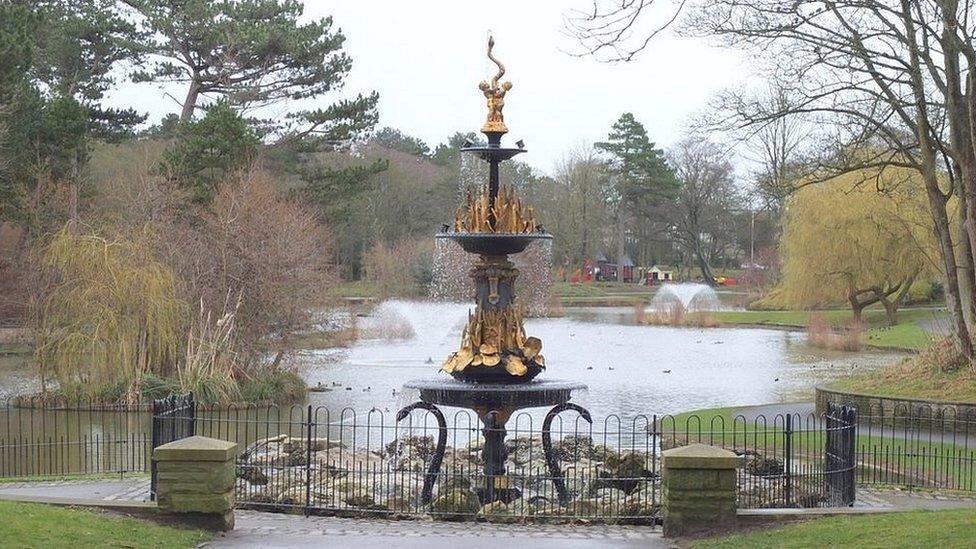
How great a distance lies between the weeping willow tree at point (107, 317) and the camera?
28.6 m

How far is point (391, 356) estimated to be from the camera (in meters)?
40.5

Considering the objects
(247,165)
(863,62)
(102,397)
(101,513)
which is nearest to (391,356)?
(247,165)

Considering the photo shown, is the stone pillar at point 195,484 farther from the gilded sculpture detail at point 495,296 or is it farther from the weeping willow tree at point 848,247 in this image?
the weeping willow tree at point 848,247

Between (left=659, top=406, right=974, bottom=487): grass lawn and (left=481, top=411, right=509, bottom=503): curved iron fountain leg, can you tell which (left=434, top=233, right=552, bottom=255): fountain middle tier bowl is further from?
(left=659, top=406, right=974, bottom=487): grass lawn

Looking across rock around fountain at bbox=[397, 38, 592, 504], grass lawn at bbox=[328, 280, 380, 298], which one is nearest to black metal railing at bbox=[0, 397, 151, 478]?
rock around fountain at bbox=[397, 38, 592, 504]

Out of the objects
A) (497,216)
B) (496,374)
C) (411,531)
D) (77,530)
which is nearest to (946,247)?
(497,216)

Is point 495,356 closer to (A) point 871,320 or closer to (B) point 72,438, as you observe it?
(B) point 72,438

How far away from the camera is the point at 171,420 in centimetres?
1409

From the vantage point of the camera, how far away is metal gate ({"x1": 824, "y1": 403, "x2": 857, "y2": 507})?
13.9 m

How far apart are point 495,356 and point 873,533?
17.5ft

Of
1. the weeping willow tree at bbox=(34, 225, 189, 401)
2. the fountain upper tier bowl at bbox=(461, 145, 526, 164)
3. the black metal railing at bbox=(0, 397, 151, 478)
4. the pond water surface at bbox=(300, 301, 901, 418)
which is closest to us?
the fountain upper tier bowl at bbox=(461, 145, 526, 164)

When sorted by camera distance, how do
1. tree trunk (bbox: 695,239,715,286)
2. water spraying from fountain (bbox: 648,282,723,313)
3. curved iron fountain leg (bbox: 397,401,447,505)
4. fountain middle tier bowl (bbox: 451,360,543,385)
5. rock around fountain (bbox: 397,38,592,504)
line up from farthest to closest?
tree trunk (bbox: 695,239,715,286)
water spraying from fountain (bbox: 648,282,723,313)
fountain middle tier bowl (bbox: 451,360,543,385)
rock around fountain (bbox: 397,38,592,504)
curved iron fountain leg (bbox: 397,401,447,505)

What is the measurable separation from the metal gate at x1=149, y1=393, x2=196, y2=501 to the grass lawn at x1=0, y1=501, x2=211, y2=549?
6.10 feet

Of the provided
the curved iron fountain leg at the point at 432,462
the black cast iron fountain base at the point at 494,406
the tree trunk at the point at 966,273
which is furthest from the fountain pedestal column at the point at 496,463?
the tree trunk at the point at 966,273
